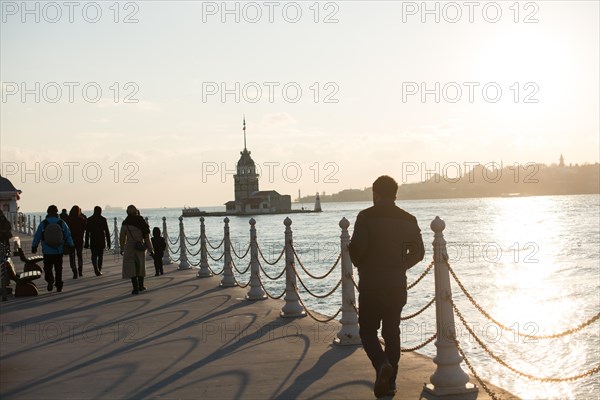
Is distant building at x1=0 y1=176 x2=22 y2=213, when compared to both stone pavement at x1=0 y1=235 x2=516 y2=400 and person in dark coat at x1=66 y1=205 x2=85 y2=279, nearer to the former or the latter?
person in dark coat at x1=66 y1=205 x2=85 y2=279

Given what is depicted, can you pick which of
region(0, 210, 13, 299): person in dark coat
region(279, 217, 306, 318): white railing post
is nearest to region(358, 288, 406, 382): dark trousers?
region(279, 217, 306, 318): white railing post

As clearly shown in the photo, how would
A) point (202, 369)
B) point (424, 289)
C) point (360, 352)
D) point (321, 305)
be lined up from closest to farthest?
point (202, 369), point (360, 352), point (321, 305), point (424, 289)

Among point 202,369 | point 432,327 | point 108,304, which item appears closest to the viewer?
point 202,369

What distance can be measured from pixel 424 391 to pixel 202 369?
8.02 feet

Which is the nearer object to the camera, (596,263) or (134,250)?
(134,250)

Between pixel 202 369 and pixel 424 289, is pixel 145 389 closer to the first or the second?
pixel 202 369

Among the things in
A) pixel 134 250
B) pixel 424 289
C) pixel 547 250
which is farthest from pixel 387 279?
pixel 547 250

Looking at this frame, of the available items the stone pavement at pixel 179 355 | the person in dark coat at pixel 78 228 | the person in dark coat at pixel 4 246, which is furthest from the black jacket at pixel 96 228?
the stone pavement at pixel 179 355

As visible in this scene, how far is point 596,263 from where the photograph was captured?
50156mm

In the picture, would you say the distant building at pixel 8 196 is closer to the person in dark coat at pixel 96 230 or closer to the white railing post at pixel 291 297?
the person in dark coat at pixel 96 230

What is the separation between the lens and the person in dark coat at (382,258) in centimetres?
626

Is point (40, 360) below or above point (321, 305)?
above

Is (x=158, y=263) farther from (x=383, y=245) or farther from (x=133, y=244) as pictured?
(x=383, y=245)

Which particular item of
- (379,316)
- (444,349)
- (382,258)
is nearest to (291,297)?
(444,349)
